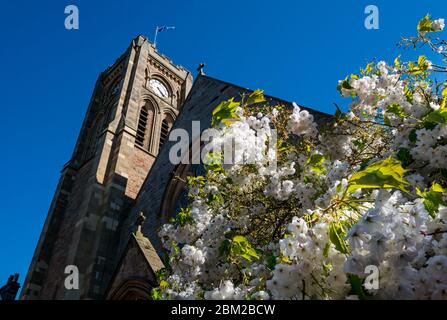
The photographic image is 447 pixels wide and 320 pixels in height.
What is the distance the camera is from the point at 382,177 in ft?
5.75

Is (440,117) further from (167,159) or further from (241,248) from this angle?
(167,159)

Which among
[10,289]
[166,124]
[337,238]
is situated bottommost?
[337,238]

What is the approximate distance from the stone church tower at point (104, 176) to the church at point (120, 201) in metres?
0.04

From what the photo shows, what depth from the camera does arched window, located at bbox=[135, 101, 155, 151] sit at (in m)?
18.5

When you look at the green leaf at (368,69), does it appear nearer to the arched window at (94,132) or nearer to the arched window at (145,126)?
the arched window at (145,126)

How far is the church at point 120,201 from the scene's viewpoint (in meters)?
9.09

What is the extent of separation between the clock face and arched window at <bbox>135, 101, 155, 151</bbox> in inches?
62.8

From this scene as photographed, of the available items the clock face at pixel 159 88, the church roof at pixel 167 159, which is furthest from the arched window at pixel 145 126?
the church roof at pixel 167 159

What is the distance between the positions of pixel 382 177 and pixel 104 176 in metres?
13.9

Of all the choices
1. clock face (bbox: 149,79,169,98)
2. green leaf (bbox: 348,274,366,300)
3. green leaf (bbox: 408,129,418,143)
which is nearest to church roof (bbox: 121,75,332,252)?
green leaf (bbox: 408,129,418,143)

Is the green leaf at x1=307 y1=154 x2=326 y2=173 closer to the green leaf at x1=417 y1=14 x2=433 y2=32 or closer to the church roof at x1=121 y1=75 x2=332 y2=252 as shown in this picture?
the green leaf at x1=417 y1=14 x2=433 y2=32

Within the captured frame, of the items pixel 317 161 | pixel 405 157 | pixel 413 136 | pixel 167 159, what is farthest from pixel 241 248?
pixel 167 159

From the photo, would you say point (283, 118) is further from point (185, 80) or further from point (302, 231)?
point (185, 80)

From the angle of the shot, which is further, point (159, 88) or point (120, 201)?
point (159, 88)
